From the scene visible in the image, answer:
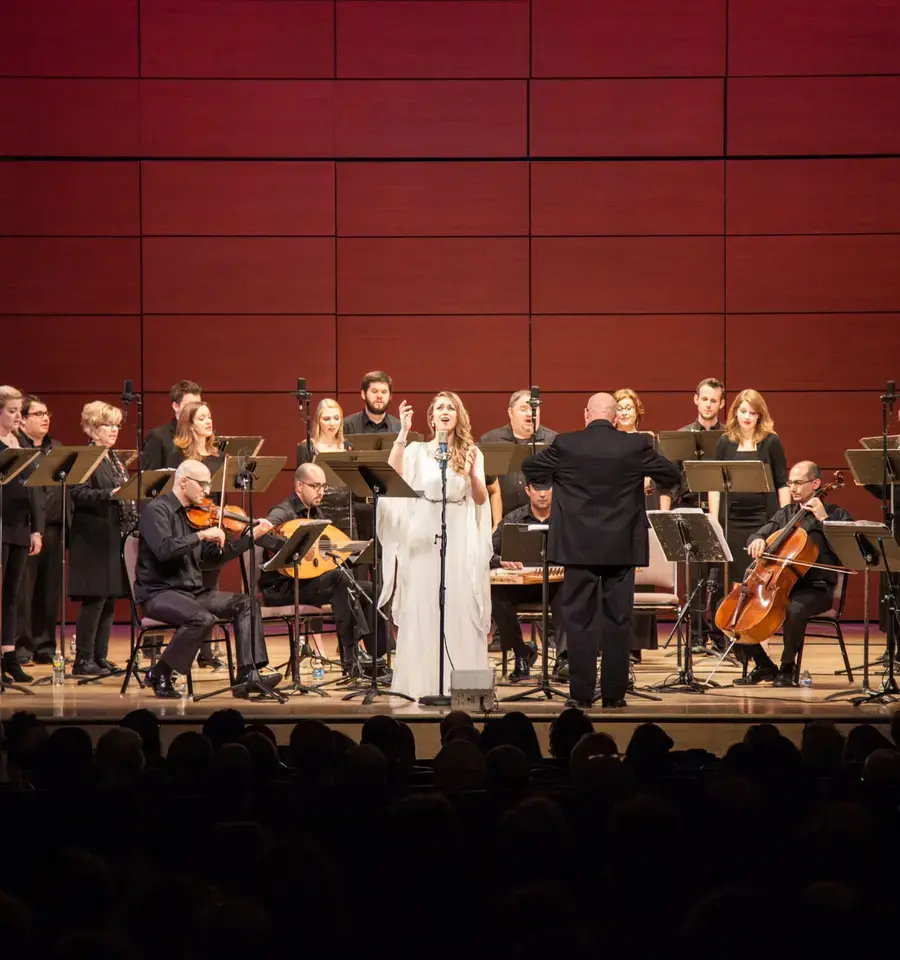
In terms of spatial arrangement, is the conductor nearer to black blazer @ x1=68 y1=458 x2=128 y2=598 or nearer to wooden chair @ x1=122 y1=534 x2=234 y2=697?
wooden chair @ x1=122 y1=534 x2=234 y2=697

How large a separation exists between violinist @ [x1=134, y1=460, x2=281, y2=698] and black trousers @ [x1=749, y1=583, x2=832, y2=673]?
8.76 ft

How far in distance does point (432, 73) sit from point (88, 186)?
2717mm

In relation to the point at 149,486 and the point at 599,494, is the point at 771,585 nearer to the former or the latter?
the point at 599,494

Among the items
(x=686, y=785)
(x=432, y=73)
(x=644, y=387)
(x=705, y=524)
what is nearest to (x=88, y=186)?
(x=432, y=73)

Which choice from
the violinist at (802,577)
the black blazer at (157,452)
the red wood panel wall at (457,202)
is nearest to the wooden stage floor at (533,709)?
the violinist at (802,577)

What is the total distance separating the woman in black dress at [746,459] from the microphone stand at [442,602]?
6.66 feet

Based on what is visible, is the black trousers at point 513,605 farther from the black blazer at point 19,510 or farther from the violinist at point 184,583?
the black blazer at point 19,510

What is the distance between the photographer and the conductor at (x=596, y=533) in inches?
240

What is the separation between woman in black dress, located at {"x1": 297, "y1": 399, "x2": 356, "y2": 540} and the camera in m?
7.67

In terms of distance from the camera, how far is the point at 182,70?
978 centimetres

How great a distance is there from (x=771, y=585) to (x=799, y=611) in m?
0.24

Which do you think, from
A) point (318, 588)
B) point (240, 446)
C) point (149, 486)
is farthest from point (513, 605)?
point (149, 486)

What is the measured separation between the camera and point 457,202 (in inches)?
389

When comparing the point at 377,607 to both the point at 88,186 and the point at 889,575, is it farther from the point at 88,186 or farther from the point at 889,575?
the point at 88,186
